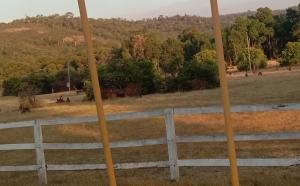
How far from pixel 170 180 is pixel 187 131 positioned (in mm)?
7816

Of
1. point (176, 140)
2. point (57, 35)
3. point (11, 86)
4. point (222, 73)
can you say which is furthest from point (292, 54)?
point (57, 35)

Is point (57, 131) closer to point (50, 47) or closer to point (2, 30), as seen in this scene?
point (50, 47)

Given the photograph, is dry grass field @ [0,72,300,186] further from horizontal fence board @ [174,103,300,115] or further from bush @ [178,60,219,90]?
bush @ [178,60,219,90]

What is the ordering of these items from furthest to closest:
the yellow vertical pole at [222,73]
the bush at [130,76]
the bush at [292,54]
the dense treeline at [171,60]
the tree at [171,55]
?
1. the tree at [171,55]
2. the bush at [292,54]
3. the dense treeline at [171,60]
4. the bush at [130,76]
5. the yellow vertical pole at [222,73]

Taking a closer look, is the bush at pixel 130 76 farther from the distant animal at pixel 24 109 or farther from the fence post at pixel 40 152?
the fence post at pixel 40 152

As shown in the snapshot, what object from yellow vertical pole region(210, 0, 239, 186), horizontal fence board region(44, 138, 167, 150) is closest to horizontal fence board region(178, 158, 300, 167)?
horizontal fence board region(44, 138, 167, 150)

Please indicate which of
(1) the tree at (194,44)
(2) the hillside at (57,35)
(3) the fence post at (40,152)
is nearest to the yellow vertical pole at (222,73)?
(3) the fence post at (40,152)

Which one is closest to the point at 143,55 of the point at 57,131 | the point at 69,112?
the point at 69,112

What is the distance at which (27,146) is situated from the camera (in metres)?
9.12

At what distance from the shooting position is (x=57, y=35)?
5945 inches

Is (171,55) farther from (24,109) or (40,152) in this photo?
(40,152)

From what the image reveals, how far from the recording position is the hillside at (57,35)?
106688mm

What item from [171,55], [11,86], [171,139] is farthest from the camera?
[171,55]

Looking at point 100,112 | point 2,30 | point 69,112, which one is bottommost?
point 69,112
